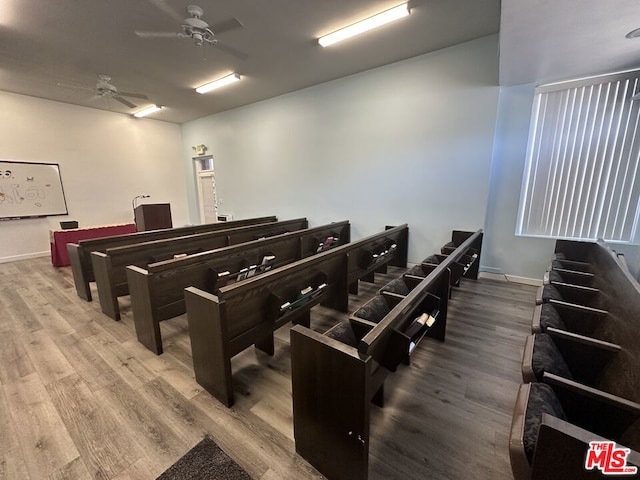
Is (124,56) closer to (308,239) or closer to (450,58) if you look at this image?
(308,239)

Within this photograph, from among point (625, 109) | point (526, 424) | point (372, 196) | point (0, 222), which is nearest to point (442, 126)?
point (372, 196)

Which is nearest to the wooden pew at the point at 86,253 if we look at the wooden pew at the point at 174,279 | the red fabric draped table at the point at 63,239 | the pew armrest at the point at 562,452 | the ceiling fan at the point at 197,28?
the wooden pew at the point at 174,279

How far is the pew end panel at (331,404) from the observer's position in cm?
112

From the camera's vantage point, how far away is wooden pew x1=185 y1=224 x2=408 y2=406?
1.67 metres

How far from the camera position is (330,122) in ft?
16.0

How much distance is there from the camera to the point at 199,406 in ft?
5.72

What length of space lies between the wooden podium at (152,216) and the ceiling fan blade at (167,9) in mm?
3386

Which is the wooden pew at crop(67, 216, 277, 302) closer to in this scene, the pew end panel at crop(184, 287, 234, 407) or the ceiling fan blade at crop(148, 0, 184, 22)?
the pew end panel at crop(184, 287, 234, 407)

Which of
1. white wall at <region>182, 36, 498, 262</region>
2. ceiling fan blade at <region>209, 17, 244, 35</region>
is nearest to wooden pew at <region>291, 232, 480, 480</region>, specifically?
white wall at <region>182, 36, 498, 262</region>

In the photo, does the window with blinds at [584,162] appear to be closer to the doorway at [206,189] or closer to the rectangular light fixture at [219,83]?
the rectangular light fixture at [219,83]

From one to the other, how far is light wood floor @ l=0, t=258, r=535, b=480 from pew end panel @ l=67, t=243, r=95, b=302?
577 millimetres

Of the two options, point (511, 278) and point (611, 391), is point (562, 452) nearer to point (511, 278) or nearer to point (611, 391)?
point (611, 391)

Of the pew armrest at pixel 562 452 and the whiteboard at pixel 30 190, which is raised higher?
the whiteboard at pixel 30 190

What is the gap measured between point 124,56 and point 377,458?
17.8 feet
